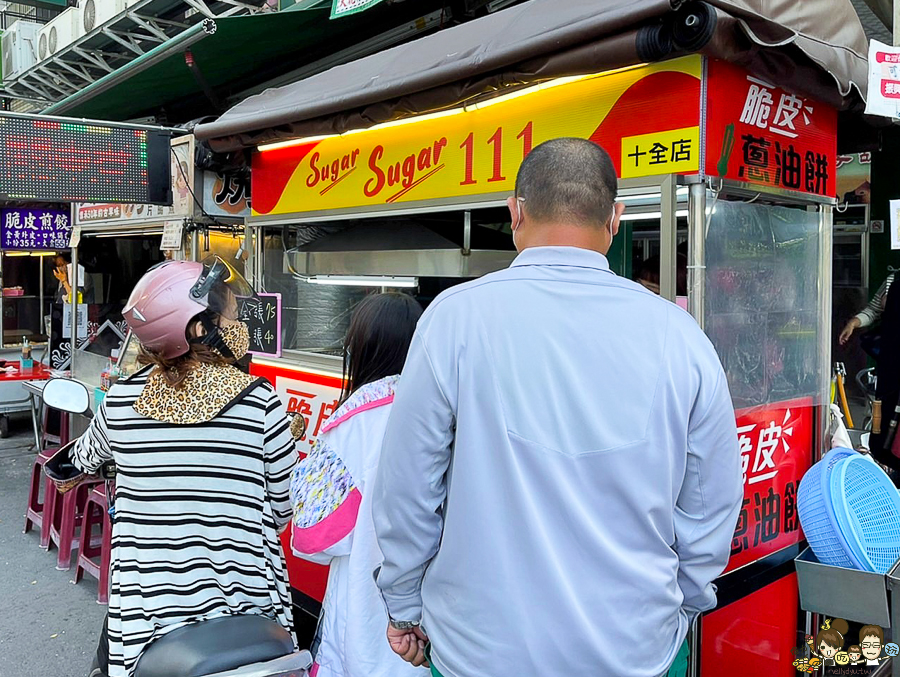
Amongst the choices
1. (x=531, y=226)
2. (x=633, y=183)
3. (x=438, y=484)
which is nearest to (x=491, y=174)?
(x=633, y=183)

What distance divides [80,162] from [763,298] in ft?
13.3

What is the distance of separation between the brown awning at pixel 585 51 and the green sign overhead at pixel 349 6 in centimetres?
84

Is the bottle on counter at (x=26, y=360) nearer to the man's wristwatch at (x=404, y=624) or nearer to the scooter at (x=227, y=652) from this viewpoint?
the scooter at (x=227, y=652)

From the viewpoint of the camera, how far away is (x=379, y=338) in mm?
2354

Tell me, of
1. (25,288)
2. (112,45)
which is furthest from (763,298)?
(25,288)

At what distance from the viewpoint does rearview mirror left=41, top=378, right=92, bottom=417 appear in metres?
3.10

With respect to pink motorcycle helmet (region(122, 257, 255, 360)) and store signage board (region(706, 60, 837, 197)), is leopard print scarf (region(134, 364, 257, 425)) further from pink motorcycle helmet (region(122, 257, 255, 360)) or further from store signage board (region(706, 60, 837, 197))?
store signage board (region(706, 60, 837, 197))

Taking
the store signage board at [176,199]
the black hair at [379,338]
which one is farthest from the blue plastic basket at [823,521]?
the store signage board at [176,199]

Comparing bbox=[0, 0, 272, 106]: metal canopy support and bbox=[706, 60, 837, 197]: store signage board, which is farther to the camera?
bbox=[0, 0, 272, 106]: metal canopy support

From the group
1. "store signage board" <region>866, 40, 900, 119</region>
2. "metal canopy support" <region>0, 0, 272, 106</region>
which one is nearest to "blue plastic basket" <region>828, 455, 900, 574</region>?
"store signage board" <region>866, 40, 900, 119</region>

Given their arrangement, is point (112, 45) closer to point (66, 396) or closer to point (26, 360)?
point (26, 360)

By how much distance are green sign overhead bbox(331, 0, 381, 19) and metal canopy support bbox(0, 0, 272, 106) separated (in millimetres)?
2660

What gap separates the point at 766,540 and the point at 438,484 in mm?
2088

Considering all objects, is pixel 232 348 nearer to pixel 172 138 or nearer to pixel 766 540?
pixel 766 540
